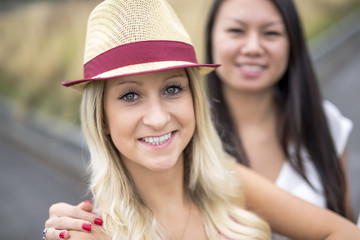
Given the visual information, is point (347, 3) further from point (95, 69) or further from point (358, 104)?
point (95, 69)

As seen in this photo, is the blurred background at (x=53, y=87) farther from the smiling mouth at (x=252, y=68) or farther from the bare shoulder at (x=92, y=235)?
the bare shoulder at (x=92, y=235)

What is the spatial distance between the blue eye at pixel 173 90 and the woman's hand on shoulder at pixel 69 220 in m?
0.58

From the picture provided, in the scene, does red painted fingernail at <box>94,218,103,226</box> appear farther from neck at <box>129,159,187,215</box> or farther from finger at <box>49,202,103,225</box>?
neck at <box>129,159,187,215</box>

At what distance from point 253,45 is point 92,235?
1478 mm

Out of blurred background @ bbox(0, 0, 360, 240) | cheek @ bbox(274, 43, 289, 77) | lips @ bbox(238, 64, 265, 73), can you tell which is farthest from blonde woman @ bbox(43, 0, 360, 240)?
blurred background @ bbox(0, 0, 360, 240)

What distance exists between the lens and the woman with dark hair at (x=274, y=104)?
253 centimetres

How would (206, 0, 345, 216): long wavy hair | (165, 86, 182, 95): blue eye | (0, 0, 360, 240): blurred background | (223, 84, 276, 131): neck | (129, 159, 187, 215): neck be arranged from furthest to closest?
(0, 0, 360, 240): blurred background
(223, 84, 276, 131): neck
(206, 0, 345, 216): long wavy hair
(129, 159, 187, 215): neck
(165, 86, 182, 95): blue eye

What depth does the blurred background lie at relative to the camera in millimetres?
5152

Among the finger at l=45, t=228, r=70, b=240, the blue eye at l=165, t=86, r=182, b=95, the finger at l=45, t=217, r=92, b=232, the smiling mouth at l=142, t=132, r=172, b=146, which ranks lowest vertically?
the finger at l=45, t=228, r=70, b=240

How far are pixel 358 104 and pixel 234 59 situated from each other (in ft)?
12.6

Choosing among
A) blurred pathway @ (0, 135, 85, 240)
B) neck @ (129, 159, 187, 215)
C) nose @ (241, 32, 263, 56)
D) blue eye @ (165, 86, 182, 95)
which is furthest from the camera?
blurred pathway @ (0, 135, 85, 240)

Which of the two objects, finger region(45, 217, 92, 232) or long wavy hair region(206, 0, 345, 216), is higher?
long wavy hair region(206, 0, 345, 216)

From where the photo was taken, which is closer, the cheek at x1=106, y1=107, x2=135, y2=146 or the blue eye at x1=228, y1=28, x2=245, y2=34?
the cheek at x1=106, y1=107, x2=135, y2=146

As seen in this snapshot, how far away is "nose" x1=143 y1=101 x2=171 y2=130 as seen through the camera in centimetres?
155
